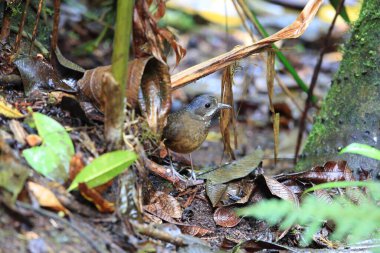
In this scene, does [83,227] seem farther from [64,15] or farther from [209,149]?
[64,15]

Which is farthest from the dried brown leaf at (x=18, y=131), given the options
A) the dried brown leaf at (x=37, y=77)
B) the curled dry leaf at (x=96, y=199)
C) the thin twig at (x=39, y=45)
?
the thin twig at (x=39, y=45)

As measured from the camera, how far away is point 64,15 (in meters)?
6.58

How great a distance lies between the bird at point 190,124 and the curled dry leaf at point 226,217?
353 mm

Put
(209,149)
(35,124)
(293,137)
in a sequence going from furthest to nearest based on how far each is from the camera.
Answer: (293,137) → (209,149) → (35,124)

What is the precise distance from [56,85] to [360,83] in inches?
80.3

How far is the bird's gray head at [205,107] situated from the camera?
356cm

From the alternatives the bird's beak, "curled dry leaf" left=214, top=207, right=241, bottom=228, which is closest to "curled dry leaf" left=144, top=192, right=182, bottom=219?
"curled dry leaf" left=214, top=207, right=241, bottom=228

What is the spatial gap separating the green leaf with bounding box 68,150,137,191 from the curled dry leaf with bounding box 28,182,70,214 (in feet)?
0.29

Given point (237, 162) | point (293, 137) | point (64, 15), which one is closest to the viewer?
point (237, 162)

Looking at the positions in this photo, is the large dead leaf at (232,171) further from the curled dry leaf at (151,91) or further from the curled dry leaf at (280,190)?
the curled dry leaf at (151,91)

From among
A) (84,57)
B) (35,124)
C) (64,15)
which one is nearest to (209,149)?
(84,57)

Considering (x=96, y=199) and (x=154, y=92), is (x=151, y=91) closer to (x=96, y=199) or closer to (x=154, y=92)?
(x=154, y=92)

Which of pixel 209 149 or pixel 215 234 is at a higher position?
pixel 215 234

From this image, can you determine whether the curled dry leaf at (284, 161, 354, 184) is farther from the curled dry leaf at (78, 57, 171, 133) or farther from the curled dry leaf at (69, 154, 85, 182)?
the curled dry leaf at (69, 154, 85, 182)
